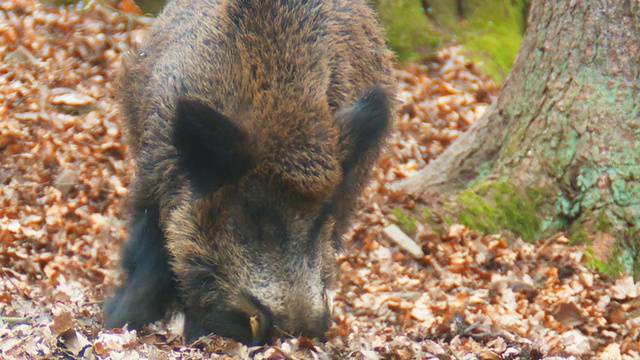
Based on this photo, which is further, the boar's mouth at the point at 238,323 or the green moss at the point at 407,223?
the green moss at the point at 407,223

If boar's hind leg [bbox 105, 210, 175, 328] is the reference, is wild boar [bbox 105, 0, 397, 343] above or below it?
above

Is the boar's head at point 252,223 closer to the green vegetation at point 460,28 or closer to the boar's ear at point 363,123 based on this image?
the boar's ear at point 363,123

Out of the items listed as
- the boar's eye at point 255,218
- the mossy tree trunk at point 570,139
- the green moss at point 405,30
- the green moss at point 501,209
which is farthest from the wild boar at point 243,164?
the green moss at point 405,30

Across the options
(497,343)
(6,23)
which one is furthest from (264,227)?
(6,23)

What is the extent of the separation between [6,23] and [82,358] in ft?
16.4

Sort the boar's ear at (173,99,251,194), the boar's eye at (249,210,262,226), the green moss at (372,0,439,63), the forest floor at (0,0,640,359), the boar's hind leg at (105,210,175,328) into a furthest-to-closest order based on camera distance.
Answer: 1. the green moss at (372,0,439,63)
2. the boar's hind leg at (105,210,175,328)
3. the forest floor at (0,0,640,359)
4. the boar's eye at (249,210,262,226)
5. the boar's ear at (173,99,251,194)

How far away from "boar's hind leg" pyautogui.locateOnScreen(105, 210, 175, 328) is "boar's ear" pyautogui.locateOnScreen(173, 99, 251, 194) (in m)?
0.75

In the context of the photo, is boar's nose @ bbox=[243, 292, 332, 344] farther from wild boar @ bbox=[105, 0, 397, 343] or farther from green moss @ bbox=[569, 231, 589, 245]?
green moss @ bbox=[569, 231, 589, 245]

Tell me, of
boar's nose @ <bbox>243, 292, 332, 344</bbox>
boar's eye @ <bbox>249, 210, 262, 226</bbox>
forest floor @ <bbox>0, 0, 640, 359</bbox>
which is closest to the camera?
boar's nose @ <bbox>243, 292, 332, 344</bbox>

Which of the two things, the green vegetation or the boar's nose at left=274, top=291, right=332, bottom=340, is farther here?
the green vegetation

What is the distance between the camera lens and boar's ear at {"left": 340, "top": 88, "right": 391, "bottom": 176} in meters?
4.15

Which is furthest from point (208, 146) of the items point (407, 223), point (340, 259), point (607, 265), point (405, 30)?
point (405, 30)

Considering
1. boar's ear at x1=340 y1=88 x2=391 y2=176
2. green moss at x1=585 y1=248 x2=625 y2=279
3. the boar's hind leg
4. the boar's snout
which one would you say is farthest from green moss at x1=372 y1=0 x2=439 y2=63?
the boar's snout

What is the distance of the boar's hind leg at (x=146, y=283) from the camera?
14.6 feet
